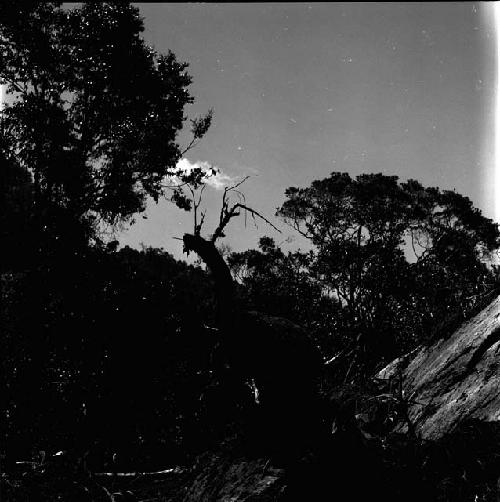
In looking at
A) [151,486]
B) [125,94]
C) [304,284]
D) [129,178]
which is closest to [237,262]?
[304,284]

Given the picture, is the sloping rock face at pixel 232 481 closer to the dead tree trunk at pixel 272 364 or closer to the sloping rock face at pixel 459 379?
the dead tree trunk at pixel 272 364

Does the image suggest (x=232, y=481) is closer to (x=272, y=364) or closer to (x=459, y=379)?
(x=272, y=364)

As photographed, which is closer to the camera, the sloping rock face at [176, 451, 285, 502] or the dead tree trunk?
the sloping rock face at [176, 451, 285, 502]

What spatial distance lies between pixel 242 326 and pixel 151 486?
2.37 metres

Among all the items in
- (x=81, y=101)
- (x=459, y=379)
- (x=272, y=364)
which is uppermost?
(x=81, y=101)

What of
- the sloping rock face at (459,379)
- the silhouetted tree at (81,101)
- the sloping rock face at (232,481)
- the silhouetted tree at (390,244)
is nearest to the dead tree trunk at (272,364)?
the sloping rock face at (232,481)

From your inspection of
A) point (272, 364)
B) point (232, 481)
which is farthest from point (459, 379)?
point (232, 481)

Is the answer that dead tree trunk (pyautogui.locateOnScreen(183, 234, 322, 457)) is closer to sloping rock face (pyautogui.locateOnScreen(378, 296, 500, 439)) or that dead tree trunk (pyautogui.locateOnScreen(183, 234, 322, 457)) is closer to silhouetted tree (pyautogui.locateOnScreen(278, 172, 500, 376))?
sloping rock face (pyautogui.locateOnScreen(378, 296, 500, 439))

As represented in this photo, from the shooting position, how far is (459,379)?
7.20 meters

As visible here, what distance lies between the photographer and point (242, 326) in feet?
14.0

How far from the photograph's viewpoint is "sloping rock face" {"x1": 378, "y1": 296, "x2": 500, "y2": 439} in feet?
20.4

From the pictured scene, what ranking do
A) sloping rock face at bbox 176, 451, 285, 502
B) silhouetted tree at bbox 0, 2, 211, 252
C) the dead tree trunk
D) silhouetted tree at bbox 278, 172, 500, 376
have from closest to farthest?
sloping rock face at bbox 176, 451, 285, 502
the dead tree trunk
silhouetted tree at bbox 0, 2, 211, 252
silhouetted tree at bbox 278, 172, 500, 376

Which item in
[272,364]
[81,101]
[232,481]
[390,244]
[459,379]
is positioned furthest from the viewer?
[390,244]

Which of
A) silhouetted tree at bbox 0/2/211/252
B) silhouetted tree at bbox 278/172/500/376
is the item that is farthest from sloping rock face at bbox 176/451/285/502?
silhouetted tree at bbox 278/172/500/376
